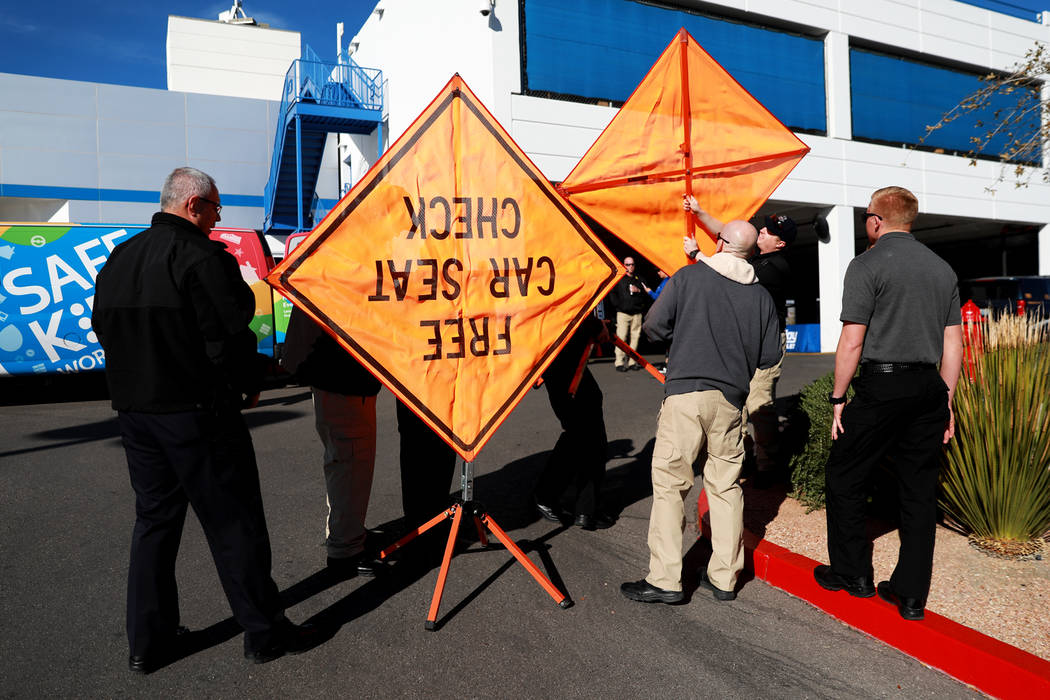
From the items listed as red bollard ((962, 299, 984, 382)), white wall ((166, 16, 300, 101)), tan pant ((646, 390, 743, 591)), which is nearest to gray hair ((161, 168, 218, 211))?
tan pant ((646, 390, 743, 591))

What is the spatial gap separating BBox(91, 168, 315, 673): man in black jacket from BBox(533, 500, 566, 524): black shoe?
7.48ft

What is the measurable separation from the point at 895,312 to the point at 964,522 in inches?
67.8

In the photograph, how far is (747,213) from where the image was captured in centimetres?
443

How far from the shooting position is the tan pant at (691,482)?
355 cm

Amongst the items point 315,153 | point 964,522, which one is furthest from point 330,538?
point 315,153

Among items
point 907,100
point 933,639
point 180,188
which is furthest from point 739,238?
point 907,100

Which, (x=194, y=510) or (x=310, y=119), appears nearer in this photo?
(x=194, y=510)

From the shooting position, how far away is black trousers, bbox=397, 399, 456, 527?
424 centimetres

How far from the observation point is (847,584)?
345cm

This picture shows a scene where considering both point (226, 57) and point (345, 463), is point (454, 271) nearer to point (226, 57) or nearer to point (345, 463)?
point (345, 463)

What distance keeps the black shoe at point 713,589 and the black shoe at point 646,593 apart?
237 mm

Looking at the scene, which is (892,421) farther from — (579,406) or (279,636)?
(279,636)

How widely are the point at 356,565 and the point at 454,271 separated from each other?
5.91 feet

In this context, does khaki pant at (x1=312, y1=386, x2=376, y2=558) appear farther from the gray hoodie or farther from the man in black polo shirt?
the man in black polo shirt
